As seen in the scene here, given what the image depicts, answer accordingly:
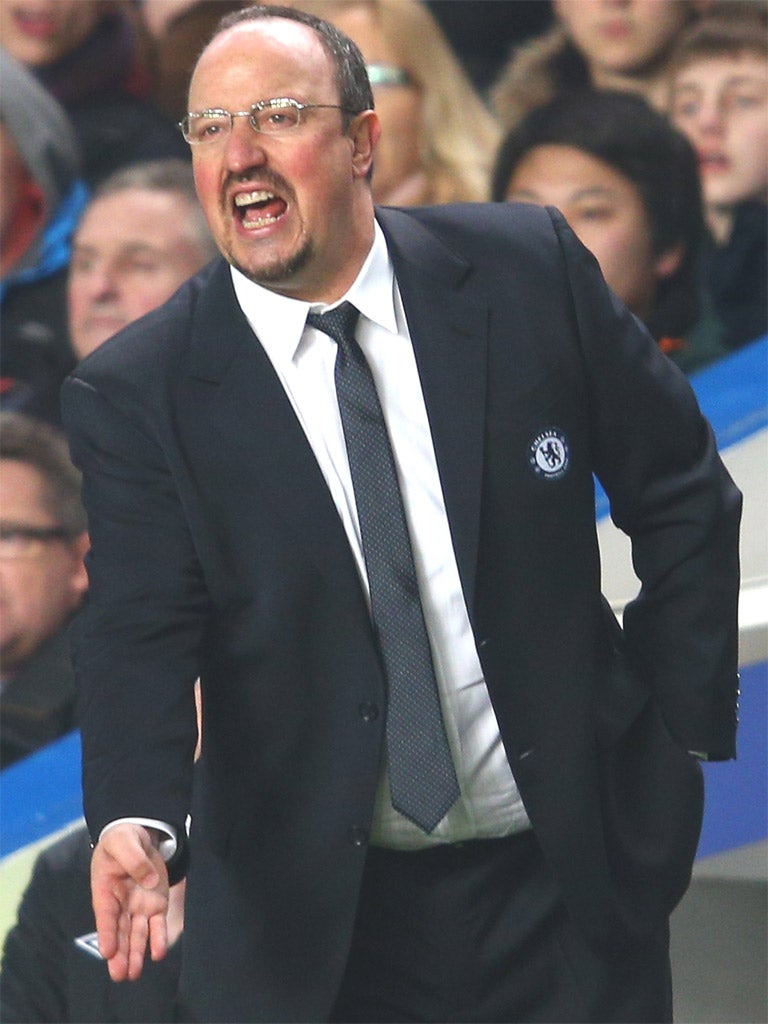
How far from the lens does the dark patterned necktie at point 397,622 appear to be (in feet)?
5.16

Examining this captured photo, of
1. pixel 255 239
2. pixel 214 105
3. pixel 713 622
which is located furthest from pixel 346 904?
pixel 214 105

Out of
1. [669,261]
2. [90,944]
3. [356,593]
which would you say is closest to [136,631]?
[356,593]

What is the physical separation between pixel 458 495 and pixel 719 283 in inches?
66.5

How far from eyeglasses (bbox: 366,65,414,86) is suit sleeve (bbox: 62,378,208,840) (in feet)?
6.04

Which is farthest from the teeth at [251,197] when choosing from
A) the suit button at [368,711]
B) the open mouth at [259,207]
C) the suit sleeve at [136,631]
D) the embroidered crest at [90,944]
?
the embroidered crest at [90,944]

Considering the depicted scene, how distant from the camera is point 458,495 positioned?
157 centimetres

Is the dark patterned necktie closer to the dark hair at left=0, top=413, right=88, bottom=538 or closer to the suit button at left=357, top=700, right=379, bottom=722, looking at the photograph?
the suit button at left=357, top=700, right=379, bottom=722

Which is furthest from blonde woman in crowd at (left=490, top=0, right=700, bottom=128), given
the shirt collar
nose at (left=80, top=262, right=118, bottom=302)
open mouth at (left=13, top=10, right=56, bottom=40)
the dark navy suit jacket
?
the shirt collar

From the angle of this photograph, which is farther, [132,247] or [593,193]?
[132,247]

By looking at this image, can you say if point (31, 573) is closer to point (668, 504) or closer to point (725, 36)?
point (725, 36)

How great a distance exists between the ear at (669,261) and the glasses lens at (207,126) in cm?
172

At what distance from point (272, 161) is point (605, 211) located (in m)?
1.73

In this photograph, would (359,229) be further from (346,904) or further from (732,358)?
(732,358)

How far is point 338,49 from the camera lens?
5.25 feet
